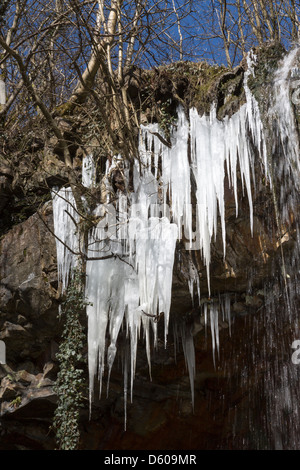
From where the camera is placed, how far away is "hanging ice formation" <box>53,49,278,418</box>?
496 cm

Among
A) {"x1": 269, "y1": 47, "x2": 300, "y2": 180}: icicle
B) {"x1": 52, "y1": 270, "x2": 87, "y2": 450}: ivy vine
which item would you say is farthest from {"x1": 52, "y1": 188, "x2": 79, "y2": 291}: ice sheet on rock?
{"x1": 269, "y1": 47, "x2": 300, "y2": 180}: icicle

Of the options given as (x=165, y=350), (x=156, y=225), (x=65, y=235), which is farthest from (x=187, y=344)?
(x=65, y=235)

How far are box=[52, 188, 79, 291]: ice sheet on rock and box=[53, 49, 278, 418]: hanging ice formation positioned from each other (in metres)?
0.01

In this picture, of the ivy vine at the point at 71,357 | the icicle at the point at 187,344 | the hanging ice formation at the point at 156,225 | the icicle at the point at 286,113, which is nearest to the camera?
the ivy vine at the point at 71,357

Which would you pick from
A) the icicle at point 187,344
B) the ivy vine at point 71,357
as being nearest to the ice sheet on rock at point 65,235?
the ivy vine at point 71,357

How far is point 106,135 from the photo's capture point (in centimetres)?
572

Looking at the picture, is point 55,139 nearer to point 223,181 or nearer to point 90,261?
point 90,261

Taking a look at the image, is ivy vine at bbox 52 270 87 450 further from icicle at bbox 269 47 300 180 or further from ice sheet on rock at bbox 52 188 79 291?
icicle at bbox 269 47 300 180

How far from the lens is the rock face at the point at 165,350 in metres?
5.27

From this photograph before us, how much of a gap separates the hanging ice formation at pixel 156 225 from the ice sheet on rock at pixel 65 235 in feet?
0.04

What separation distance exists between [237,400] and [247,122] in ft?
12.0

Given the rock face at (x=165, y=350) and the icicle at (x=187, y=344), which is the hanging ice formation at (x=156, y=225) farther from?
the icicle at (x=187, y=344)

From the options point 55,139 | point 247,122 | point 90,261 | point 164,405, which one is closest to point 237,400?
point 164,405
